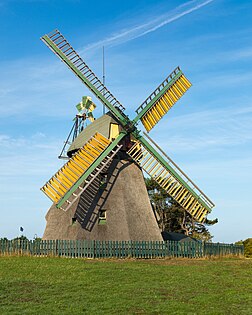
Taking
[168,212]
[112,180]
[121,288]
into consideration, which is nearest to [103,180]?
[112,180]

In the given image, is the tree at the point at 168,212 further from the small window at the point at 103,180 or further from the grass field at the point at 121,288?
the grass field at the point at 121,288

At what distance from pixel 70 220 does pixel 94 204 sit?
153 cm

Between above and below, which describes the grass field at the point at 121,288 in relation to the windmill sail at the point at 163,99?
below

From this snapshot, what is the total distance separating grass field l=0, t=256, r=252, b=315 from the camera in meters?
10.3

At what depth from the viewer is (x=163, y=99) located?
23531 mm

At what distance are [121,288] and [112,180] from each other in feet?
31.0

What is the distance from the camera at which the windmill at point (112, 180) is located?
20578 mm

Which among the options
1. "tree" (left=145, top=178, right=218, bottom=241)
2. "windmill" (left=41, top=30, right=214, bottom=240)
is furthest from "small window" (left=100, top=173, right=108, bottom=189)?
"tree" (left=145, top=178, right=218, bottom=241)

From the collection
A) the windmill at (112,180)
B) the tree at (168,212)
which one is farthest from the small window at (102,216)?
the tree at (168,212)

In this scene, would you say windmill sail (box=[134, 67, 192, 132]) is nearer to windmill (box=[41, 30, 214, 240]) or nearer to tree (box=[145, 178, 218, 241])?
windmill (box=[41, 30, 214, 240])

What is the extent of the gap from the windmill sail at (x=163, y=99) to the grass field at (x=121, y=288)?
7.77 m

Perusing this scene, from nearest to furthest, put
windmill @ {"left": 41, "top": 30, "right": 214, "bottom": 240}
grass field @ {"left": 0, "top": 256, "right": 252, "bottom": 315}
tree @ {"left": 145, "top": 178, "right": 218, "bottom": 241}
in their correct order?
grass field @ {"left": 0, "top": 256, "right": 252, "bottom": 315} < windmill @ {"left": 41, "top": 30, "right": 214, "bottom": 240} < tree @ {"left": 145, "top": 178, "right": 218, "bottom": 241}

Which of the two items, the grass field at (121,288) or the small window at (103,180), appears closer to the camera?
the grass field at (121,288)

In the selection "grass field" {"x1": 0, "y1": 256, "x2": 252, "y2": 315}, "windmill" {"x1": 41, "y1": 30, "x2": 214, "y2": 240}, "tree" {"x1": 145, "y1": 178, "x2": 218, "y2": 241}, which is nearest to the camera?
"grass field" {"x1": 0, "y1": 256, "x2": 252, "y2": 315}
